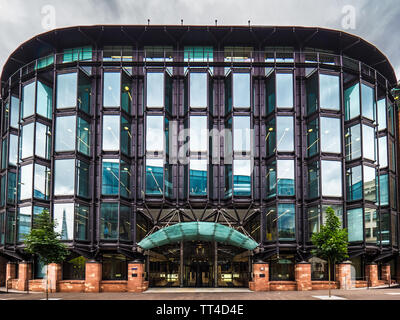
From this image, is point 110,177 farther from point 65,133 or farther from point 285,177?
point 285,177

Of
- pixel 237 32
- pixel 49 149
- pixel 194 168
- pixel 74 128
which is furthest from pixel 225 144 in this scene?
pixel 49 149

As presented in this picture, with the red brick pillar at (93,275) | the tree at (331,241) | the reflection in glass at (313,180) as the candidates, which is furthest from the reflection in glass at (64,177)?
the reflection in glass at (313,180)

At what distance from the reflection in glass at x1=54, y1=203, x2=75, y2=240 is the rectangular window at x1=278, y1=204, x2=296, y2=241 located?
692 inches

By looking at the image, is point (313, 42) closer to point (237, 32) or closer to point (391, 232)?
point (237, 32)

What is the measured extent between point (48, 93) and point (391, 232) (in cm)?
3511

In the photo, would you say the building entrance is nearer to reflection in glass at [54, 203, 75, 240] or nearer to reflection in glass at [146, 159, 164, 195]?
reflection in glass at [146, 159, 164, 195]

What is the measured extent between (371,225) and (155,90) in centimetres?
2279

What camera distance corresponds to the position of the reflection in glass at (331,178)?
36094 mm

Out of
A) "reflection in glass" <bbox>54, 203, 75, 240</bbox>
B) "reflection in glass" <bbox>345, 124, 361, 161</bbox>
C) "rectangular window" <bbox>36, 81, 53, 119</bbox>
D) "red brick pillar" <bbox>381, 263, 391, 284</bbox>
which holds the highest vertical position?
"rectangular window" <bbox>36, 81, 53, 119</bbox>

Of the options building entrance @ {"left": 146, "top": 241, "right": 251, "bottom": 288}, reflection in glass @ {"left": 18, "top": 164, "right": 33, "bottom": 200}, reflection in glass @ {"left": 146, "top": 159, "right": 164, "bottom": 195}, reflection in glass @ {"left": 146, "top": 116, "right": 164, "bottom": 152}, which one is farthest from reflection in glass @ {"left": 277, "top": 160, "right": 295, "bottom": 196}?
reflection in glass @ {"left": 18, "top": 164, "right": 33, "bottom": 200}

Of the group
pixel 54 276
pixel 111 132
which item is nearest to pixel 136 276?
pixel 54 276

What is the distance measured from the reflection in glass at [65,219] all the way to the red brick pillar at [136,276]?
18.5 feet

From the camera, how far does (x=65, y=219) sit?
34562mm

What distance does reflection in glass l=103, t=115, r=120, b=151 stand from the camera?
118 feet
